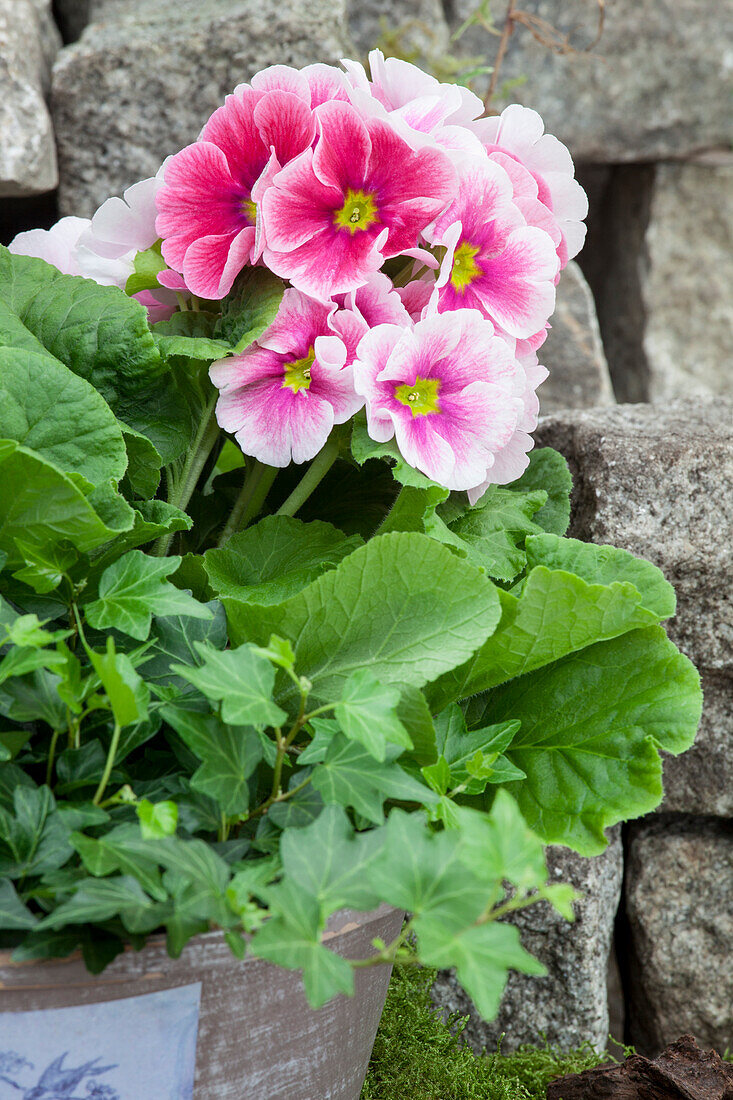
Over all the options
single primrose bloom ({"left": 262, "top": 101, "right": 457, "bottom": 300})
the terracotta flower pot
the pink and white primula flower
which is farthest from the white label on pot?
the pink and white primula flower

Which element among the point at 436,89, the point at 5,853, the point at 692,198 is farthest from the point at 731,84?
the point at 5,853

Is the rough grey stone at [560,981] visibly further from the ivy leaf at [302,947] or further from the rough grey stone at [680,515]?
the ivy leaf at [302,947]

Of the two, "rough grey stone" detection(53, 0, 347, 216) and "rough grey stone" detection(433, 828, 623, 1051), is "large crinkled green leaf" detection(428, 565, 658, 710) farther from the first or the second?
"rough grey stone" detection(53, 0, 347, 216)

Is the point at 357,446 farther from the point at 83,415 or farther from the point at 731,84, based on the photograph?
the point at 731,84

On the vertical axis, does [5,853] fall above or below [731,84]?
below

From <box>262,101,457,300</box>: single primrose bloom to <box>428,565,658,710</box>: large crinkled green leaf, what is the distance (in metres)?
0.25

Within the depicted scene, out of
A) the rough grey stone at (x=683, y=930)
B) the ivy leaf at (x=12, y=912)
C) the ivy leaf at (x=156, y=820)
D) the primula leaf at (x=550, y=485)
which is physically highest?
the ivy leaf at (x=156, y=820)

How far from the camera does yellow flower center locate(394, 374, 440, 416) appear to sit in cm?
67

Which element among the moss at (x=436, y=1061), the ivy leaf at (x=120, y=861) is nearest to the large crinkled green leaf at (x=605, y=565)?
the ivy leaf at (x=120, y=861)

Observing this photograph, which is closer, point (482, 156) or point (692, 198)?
point (482, 156)

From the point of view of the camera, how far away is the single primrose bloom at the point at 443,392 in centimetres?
64

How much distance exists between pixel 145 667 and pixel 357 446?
0.21 meters

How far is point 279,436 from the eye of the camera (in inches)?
26.2

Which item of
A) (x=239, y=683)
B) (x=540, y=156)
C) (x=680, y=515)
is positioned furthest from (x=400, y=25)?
(x=239, y=683)
